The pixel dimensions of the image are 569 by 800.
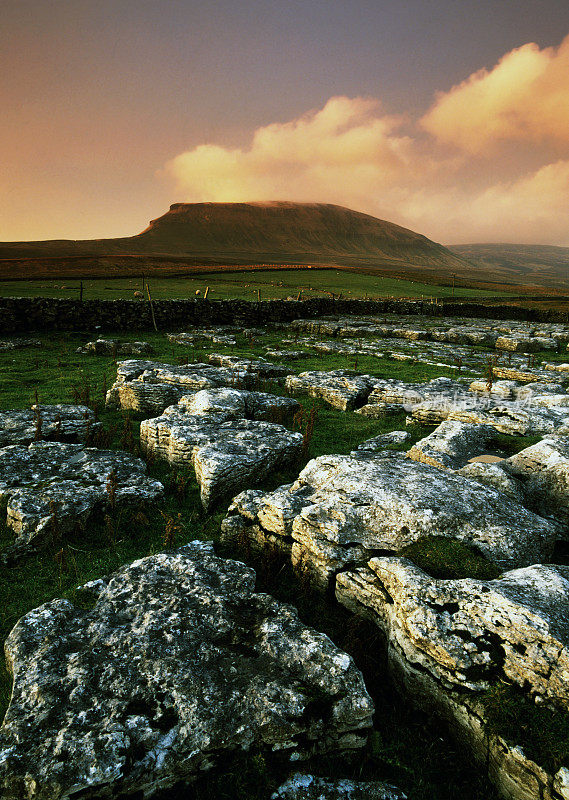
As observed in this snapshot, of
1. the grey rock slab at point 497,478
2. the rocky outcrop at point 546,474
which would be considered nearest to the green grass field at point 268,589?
the grey rock slab at point 497,478

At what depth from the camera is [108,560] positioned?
6.05m

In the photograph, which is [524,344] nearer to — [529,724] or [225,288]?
[529,724]

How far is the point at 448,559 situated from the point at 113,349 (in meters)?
20.0

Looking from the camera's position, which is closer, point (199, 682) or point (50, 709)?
point (50, 709)

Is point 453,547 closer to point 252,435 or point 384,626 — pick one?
point 384,626

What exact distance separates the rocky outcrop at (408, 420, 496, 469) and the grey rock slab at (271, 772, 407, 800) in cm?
536

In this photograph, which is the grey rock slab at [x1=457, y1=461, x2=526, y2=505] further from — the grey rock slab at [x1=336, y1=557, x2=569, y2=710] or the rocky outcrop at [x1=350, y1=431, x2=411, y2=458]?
the rocky outcrop at [x1=350, y1=431, x2=411, y2=458]

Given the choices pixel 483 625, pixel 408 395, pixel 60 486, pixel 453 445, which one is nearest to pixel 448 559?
pixel 483 625

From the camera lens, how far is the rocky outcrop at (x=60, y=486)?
6301 mm

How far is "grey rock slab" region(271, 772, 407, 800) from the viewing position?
305 centimetres

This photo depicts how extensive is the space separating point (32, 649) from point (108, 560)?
7.28 feet

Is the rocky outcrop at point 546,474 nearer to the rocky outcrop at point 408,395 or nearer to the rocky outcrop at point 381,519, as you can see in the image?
the rocky outcrop at point 381,519

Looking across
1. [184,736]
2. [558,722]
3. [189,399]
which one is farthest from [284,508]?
[189,399]

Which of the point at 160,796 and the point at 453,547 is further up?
the point at 453,547
